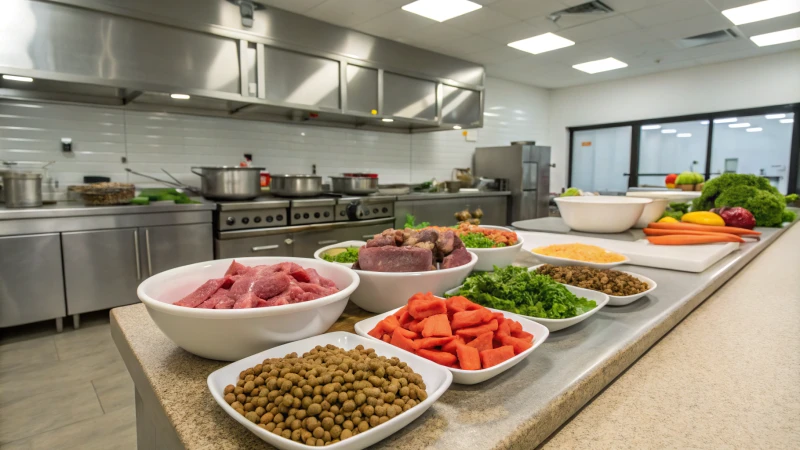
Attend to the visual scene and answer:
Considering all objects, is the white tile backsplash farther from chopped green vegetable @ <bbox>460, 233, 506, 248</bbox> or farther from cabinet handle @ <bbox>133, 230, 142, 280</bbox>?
chopped green vegetable @ <bbox>460, 233, 506, 248</bbox>

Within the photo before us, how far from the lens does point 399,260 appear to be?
1000mm

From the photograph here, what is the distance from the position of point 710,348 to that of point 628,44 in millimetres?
5829

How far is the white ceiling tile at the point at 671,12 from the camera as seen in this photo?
4.42 meters

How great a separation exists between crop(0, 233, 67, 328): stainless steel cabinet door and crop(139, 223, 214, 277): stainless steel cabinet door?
1.78ft

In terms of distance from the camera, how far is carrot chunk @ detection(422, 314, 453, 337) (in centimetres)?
78

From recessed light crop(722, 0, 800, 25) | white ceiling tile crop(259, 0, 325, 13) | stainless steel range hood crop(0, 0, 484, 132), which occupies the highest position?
recessed light crop(722, 0, 800, 25)

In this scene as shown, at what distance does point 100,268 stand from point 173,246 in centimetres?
51

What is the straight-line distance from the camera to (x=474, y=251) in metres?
1.30

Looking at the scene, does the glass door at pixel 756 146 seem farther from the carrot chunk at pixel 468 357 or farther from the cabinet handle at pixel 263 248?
the carrot chunk at pixel 468 357

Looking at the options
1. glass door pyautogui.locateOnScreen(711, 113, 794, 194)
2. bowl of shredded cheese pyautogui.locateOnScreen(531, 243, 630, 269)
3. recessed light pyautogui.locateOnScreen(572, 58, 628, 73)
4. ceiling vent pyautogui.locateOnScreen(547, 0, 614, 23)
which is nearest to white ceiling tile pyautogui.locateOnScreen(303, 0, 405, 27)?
ceiling vent pyautogui.locateOnScreen(547, 0, 614, 23)

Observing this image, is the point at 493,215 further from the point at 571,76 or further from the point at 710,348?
the point at 710,348

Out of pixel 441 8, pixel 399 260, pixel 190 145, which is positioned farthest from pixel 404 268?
pixel 441 8

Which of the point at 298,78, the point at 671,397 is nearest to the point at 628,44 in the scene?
the point at 298,78

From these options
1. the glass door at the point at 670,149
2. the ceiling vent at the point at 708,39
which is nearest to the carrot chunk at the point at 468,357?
the ceiling vent at the point at 708,39
